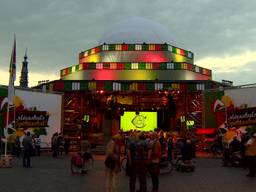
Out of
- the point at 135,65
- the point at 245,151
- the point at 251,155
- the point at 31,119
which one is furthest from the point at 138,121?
the point at 251,155

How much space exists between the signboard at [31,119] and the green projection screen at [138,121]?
13.2m

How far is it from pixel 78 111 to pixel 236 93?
13.8m

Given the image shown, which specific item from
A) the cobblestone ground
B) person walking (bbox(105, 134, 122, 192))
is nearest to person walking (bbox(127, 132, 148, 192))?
person walking (bbox(105, 134, 122, 192))

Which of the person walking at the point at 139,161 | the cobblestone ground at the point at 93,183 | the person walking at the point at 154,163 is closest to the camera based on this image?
the person walking at the point at 139,161

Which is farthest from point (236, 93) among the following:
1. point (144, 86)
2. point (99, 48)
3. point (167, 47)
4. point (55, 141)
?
point (99, 48)

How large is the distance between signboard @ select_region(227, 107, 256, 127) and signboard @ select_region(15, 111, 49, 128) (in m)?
12.9

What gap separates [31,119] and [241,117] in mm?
14183

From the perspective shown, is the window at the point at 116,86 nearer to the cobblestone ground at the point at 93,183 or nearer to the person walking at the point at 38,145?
the person walking at the point at 38,145

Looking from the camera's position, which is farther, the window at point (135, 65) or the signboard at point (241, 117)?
the window at point (135, 65)

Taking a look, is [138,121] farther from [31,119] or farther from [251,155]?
[251,155]

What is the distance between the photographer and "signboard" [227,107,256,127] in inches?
1175

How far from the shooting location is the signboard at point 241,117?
29844mm

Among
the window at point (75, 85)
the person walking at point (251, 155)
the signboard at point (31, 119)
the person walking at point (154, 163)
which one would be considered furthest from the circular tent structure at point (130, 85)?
the person walking at point (154, 163)

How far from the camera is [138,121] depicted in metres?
44.8
